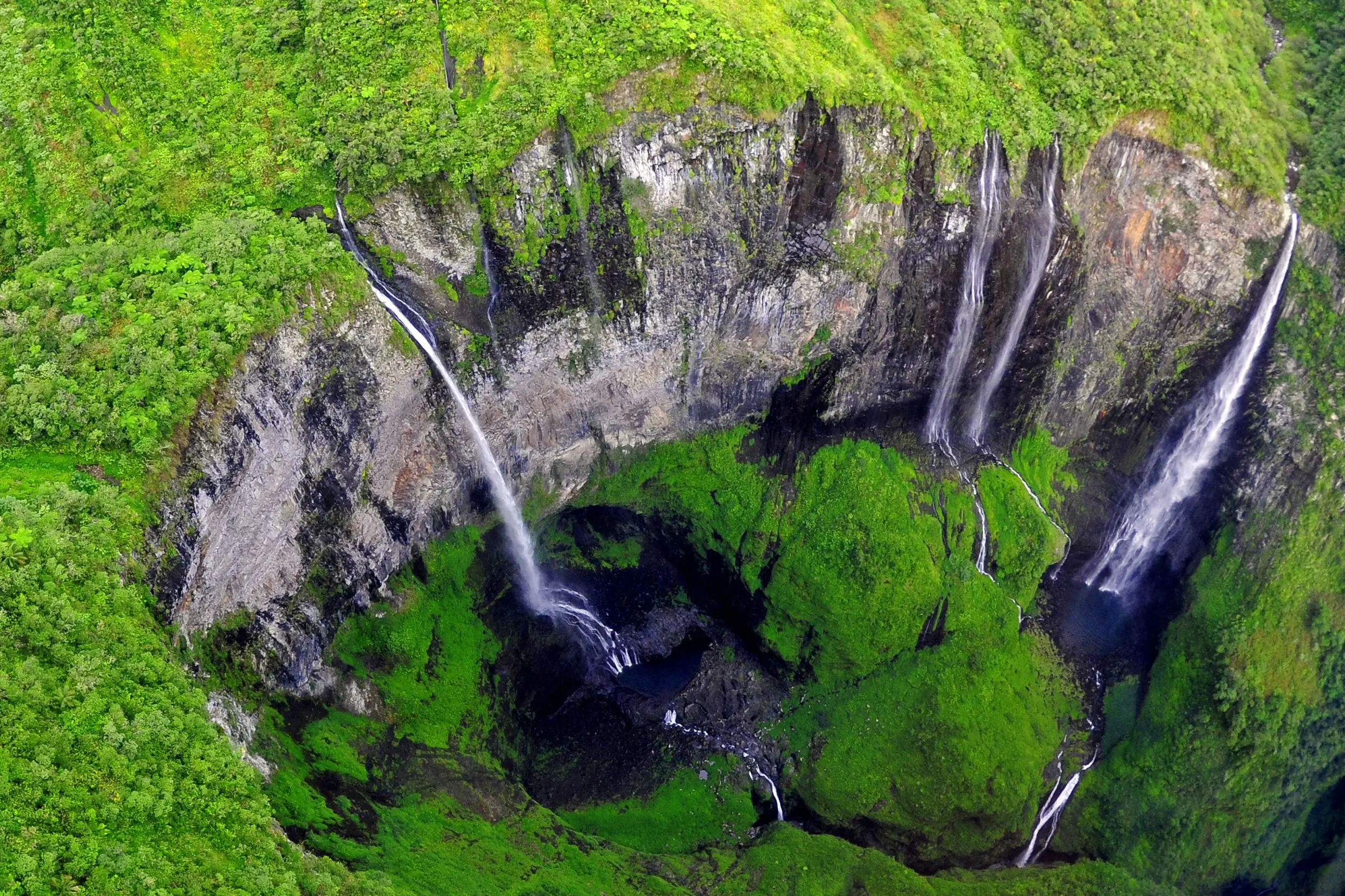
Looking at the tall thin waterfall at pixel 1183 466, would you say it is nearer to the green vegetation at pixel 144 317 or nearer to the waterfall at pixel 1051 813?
the waterfall at pixel 1051 813

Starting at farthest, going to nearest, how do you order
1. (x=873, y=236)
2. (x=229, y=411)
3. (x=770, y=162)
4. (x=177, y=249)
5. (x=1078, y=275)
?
(x=1078, y=275) → (x=873, y=236) → (x=770, y=162) → (x=177, y=249) → (x=229, y=411)

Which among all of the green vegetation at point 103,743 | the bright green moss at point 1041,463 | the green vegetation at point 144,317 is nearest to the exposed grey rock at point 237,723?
the green vegetation at point 103,743

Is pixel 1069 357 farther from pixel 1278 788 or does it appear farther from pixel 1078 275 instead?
pixel 1278 788

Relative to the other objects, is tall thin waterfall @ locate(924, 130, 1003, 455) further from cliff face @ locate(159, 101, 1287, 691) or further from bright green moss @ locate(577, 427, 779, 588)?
bright green moss @ locate(577, 427, 779, 588)

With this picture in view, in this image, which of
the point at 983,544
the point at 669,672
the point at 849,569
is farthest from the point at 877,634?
the point at 669,672

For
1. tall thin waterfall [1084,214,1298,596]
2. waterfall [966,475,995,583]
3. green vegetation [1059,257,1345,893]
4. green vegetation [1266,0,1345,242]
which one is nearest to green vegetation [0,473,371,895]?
waterfall [966,475,995,583]

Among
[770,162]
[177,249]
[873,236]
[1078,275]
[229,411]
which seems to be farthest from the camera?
[1078,275]

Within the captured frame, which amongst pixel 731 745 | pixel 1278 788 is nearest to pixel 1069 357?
pixel 1278 788

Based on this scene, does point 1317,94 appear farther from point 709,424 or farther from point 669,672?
point 669,672
